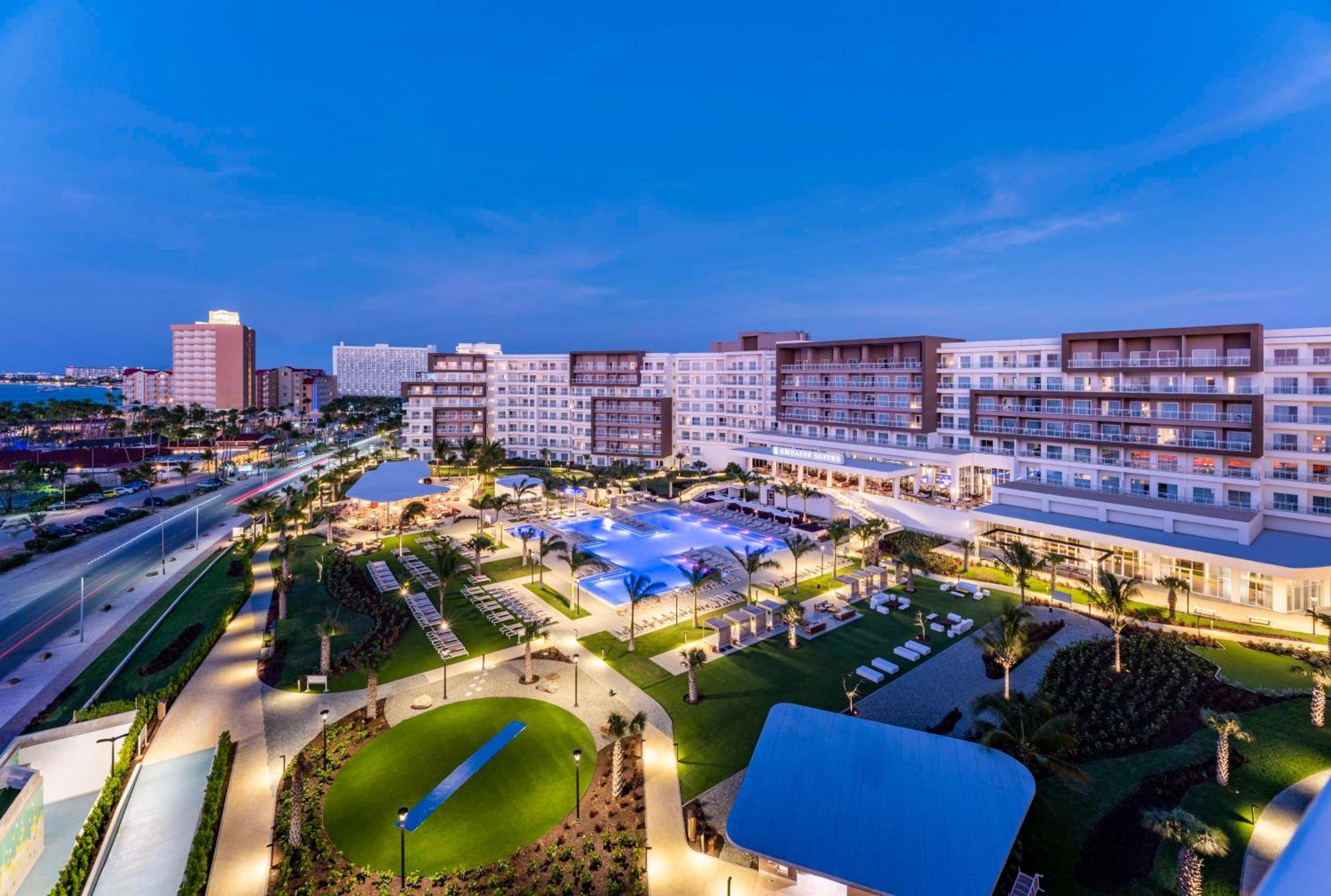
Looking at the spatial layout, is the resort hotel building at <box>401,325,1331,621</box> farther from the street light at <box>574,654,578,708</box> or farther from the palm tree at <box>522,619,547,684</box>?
the palm tree at <box>522,619,547,684</box>

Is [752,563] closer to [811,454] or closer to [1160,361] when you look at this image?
[811,454]

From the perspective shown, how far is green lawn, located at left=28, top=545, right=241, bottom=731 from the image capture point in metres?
26.3

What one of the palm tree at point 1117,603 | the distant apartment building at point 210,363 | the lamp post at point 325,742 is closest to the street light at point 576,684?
the lamp post at point 325,742

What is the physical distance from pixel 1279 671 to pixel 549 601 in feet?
128

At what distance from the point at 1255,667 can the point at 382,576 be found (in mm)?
51733

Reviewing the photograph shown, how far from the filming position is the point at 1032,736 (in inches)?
751

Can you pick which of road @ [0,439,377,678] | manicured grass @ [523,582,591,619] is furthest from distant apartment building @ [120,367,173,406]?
manicured grass @ [523,582,591,619]

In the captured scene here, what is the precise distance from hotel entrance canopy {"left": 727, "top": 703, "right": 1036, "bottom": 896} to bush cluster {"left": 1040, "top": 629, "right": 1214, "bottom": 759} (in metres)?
7.46

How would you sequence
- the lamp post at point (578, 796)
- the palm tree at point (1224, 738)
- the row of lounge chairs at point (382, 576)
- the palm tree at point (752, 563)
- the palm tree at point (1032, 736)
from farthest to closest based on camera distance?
the row of lounge chairs at point (382, 576) → the palm tree at point (752, 563) → the palm tree at point (1224, 738) → the lamp post at point (578, 796) → the palm tree at point (1032, 736)

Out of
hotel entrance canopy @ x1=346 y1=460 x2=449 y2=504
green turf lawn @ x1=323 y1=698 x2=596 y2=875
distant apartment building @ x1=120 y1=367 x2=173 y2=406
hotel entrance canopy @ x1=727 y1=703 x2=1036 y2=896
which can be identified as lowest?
green turf lawn @ x1=323 y1=698 x2=596 y2=875

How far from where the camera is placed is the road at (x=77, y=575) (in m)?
34.1

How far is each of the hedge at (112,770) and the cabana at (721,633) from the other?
2441cm

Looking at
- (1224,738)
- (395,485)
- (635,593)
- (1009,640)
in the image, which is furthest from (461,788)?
(395,485)

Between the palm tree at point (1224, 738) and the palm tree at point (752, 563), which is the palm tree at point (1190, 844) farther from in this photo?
the palm tree at point (752, 563)
